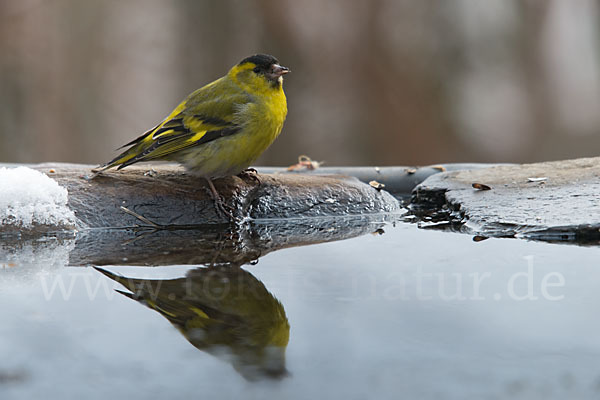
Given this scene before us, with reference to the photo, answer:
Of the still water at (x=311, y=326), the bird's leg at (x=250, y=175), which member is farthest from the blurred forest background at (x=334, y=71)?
the still water at (x=311, y=326)

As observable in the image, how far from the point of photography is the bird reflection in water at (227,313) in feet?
4.42

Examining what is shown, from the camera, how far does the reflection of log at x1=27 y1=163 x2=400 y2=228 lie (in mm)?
2848

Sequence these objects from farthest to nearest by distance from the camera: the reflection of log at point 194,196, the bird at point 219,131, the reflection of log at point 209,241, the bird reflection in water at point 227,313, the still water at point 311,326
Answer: the bird at point 219,131
the reflection of log at point 194,196
the reflection of log at point 209,241
the bird reflection in water at point 227,313
the still water at point 311,326

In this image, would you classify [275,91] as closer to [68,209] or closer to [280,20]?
[68,209]

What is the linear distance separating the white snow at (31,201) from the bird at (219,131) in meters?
0.32

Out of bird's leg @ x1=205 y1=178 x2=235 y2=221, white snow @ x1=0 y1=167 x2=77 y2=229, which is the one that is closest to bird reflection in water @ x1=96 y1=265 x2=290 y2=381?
white snow @ x1=0 y1=167 x2=77 y2=229

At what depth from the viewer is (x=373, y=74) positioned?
31.7 feet

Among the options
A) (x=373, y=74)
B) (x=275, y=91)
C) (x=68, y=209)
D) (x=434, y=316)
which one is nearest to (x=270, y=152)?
(x=373, y=74)

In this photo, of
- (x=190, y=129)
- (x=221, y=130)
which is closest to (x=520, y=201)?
(x=221, y=130)

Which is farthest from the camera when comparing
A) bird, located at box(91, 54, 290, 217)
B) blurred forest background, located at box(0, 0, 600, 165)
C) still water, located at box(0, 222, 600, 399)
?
blurred forest background, located at box(0, 0, 600, 165)

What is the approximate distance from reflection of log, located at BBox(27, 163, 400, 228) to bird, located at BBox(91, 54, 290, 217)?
74mm

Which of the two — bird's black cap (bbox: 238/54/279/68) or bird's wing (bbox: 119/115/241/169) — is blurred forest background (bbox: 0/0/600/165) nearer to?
bird's black cap (bbox: 238/54/279/68)

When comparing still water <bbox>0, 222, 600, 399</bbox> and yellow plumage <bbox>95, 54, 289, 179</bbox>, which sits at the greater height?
yellow plumage <bbox>95, 54, 289, 179</bbox>

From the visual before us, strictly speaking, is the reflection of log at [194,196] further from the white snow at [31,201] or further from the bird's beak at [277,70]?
the bird's beak at [277,70]
